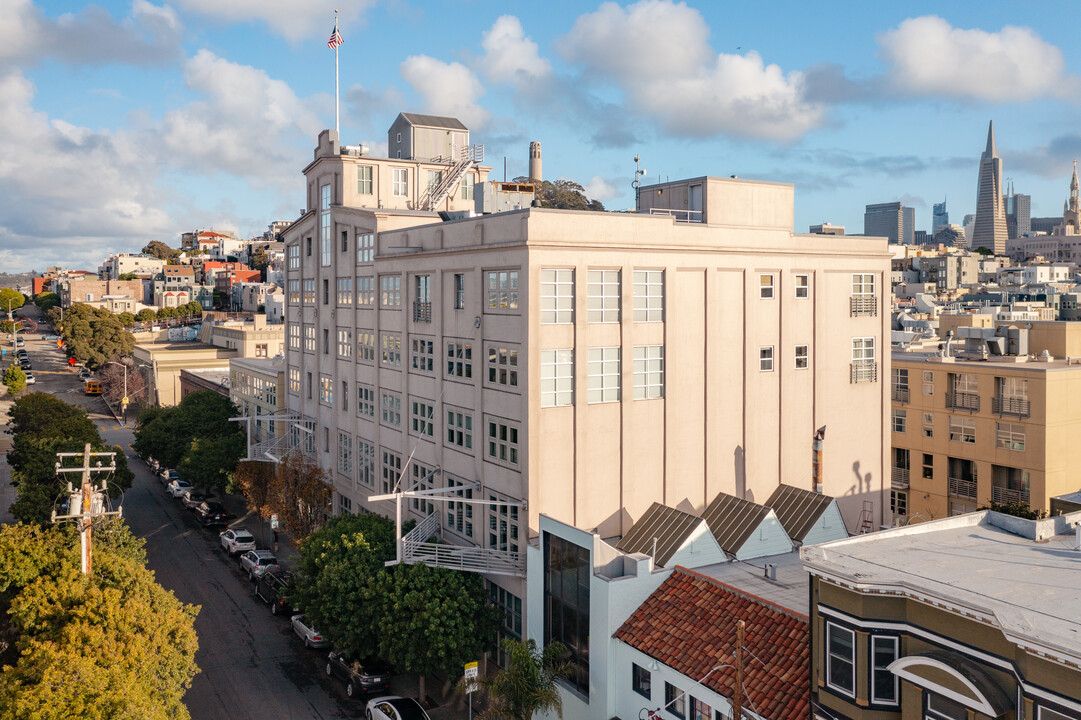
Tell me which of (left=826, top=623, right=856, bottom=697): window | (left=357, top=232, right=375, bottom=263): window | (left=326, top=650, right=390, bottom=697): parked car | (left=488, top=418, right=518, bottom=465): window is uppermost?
(left=357, top=232, right=375, bottom=263): window

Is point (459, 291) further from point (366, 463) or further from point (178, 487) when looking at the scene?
point (178, 487)

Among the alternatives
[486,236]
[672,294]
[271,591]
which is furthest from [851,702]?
[271,591]

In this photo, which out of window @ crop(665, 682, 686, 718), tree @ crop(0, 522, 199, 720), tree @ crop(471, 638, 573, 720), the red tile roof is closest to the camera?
the red tile roof

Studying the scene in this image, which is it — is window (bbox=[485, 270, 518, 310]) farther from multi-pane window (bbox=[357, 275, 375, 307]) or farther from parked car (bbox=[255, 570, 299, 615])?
parked car (bbox=[255, 570, 299, 615])

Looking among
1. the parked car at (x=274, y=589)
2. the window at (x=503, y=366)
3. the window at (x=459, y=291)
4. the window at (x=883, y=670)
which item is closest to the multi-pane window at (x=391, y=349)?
the window at (x=459, y=291)

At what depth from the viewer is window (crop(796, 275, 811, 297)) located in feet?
141

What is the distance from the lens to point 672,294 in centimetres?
3853

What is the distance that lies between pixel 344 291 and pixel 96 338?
99740 mm

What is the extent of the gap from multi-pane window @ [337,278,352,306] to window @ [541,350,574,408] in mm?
Answer: 20326

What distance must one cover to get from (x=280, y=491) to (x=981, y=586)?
42.3 metres

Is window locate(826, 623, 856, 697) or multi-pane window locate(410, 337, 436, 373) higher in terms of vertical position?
multi-pane window locate(410, 337, 436, 373)

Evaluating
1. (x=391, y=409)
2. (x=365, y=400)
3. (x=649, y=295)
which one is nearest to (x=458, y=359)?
(x=391, y=409)

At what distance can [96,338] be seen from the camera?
13588cm

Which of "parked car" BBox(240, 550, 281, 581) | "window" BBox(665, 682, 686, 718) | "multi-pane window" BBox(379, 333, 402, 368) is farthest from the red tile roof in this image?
"parked car" BBox(240, 550, 281, 581)
